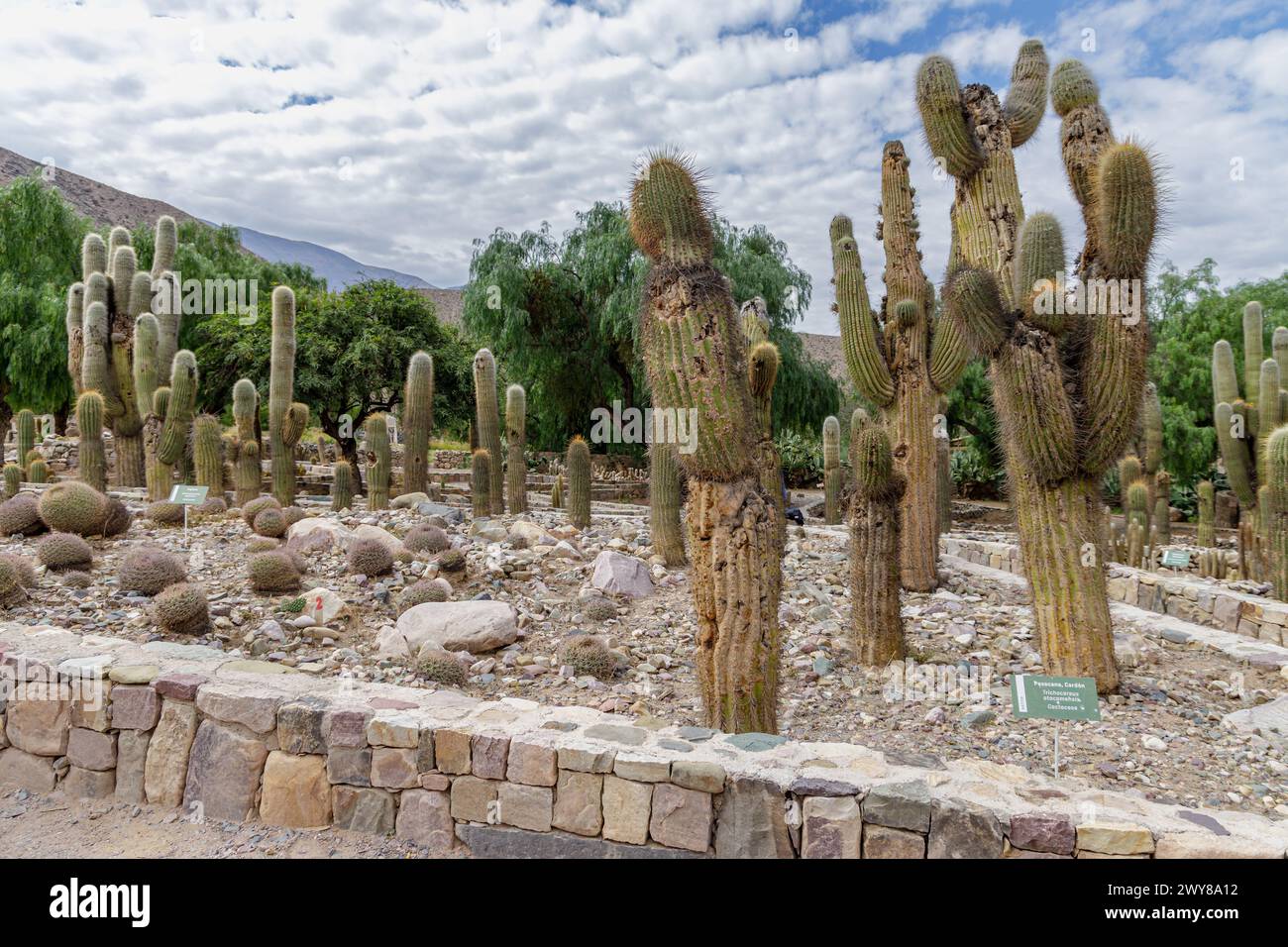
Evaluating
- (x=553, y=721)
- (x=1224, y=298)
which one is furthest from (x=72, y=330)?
(x=1224, y=298)

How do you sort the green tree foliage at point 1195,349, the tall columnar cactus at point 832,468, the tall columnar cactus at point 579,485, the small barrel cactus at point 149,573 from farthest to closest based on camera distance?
1. the green tree foliage at point 1195,349
2. the tall columnar cactus at point 832,468
3. the tall columnar cactus at point 579,485
4. the small barrel cactus at point 149,573

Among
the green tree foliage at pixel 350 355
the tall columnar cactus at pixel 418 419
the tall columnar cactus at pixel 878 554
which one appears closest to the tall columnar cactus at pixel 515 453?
the tall columnar cactus at pixel 418 419

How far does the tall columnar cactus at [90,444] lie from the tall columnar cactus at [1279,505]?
47.6ft

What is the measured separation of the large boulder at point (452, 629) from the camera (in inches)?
242

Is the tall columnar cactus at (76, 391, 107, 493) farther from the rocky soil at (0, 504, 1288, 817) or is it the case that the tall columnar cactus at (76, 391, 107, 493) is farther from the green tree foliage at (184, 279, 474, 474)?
the green tree foliage at (184, 279, 474, 474)

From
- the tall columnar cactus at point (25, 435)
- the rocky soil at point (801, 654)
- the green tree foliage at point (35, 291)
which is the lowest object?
the rocky soil at point (801, 654)

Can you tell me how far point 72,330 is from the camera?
1379 centimetres

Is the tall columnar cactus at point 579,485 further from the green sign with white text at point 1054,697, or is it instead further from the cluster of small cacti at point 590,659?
the green sign with white text at point 1054,697

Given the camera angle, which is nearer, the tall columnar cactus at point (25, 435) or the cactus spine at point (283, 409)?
the cactus spine at point (283, 409)

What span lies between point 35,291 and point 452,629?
21296 mm

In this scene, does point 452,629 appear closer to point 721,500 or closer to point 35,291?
point 721,500

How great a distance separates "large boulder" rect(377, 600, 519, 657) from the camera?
6141mm

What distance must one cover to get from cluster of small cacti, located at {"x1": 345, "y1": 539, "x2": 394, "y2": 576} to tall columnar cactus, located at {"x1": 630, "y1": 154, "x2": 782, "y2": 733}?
439 centimetres

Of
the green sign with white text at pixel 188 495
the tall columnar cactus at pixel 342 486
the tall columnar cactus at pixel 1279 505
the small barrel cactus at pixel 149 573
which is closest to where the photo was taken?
the small barrel cactus at pixel 149 573
